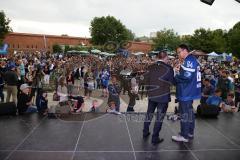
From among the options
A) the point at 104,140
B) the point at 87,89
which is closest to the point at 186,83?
the point at 104,140

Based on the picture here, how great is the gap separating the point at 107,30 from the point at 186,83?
220ft

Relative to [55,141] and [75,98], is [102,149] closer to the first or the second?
[55,141]

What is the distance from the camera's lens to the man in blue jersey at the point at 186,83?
6.14 meters

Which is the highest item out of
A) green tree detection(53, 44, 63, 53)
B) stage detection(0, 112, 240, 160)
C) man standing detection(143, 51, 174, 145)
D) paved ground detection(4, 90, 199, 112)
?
green tree detection(53, 44, 63, 53)

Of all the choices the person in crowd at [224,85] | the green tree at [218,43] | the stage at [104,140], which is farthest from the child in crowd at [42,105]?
the green tree at [218,43]

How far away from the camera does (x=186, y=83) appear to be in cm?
630

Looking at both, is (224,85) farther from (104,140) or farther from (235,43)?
(235,43)

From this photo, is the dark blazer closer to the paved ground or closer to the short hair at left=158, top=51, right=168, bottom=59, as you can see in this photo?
the short hair at left=158, top=51, right=168, bottom=59

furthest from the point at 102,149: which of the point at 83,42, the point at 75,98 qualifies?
the point at 83,42

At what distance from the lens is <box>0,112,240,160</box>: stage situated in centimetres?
596

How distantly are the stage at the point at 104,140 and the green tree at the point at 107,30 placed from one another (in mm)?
62493

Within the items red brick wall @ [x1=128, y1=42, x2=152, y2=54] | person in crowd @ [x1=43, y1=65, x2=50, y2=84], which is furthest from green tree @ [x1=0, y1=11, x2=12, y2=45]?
person in crowd @ [x1=43, y1=65, x2=50, y2=84]

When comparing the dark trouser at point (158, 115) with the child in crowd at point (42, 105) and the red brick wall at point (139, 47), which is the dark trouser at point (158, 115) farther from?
the red brick wall at point (139, 47)

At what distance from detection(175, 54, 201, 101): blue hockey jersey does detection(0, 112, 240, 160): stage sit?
1.05m
